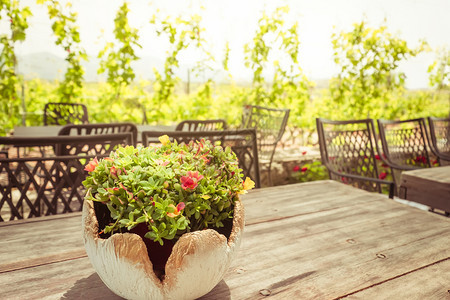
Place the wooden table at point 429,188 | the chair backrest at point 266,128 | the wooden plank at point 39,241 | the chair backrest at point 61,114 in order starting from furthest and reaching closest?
the chair backrest at point 61,114, the chair backrest at point 266,128, the wooden table at point 429,188, the wooden plank at point 39,241

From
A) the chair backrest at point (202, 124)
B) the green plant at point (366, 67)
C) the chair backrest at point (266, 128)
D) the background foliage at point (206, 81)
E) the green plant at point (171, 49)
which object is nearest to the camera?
the chair backrest at point (202, 124)

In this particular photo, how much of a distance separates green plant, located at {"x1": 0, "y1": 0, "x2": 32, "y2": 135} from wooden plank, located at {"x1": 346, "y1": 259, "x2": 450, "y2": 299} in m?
3.88

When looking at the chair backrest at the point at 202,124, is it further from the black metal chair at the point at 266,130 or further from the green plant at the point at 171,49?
the green plant at the point at 171,49

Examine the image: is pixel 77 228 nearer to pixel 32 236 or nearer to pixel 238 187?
pixel 32 236

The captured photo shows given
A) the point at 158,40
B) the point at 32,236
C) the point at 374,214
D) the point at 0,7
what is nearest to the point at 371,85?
the point at 158,40

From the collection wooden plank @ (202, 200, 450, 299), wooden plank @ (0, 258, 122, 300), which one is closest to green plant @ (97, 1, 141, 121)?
wooden plank @ (202, 200, 450, 299)

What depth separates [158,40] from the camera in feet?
13.2

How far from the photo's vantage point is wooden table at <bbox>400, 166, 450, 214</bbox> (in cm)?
153

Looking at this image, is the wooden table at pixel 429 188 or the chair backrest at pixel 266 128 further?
the chair backrest at pixel 266 128

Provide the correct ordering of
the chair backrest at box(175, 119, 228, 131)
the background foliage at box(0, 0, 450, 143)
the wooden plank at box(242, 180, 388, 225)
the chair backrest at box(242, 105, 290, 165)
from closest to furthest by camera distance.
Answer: the wooden plank at box(242, 180, 388, 225), the chair backrest at box(175, 119, 228, 131), the chair backrest at box(242, 105, 290, 165), the background foliage at box(0, 0, 450, 143)

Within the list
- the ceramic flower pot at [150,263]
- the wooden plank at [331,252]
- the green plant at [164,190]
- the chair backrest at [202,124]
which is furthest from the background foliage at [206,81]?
the ceramic flower pot at [150,263]

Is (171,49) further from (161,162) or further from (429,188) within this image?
(161,162)

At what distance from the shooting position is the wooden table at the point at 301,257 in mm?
626

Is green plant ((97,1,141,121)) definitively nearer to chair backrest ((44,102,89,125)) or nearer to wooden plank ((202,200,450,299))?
chair backrest ((44,102,89,125))
